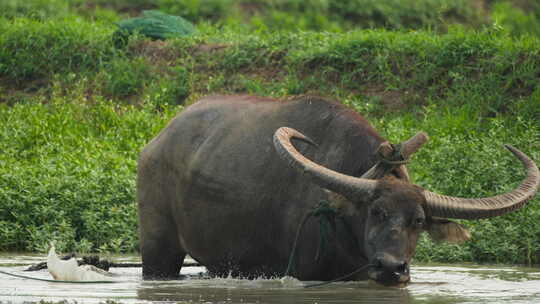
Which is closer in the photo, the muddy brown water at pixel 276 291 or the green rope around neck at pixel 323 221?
the muddy brown water at pixel 276 291

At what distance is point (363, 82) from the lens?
14.2 m

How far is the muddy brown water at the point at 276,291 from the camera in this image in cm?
664

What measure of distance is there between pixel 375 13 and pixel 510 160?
10.5 metres

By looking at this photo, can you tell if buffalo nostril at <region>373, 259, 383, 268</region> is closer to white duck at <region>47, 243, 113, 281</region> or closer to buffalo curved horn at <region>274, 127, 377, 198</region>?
buffalo curved horn at <region>274, 127, 377, 198</region>

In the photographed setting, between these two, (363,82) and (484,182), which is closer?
(484,182)

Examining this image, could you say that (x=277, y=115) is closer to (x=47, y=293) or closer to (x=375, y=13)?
(x=47, y=293)

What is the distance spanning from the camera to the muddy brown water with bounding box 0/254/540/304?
21.8ft

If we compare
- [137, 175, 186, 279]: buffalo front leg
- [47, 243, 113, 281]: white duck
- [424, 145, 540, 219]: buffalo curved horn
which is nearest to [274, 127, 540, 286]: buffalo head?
[424, 145, 540, 219]: buffalo curved horn

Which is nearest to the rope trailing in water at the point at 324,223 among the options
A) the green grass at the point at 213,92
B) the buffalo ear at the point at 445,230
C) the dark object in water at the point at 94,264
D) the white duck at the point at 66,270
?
the buffalo ear at the point at 445,230

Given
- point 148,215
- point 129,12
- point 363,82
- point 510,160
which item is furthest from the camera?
point 129,12

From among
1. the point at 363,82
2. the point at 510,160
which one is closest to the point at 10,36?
the point at 363,82

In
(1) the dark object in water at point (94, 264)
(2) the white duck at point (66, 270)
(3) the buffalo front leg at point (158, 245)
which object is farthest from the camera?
(1) the dark object in water at point (94, 264)

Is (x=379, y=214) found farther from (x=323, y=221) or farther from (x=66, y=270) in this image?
(x=66, y=270)

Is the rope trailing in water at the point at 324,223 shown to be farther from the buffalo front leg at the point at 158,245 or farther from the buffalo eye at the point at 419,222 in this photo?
the buffalo front leg at the point at 158,245
